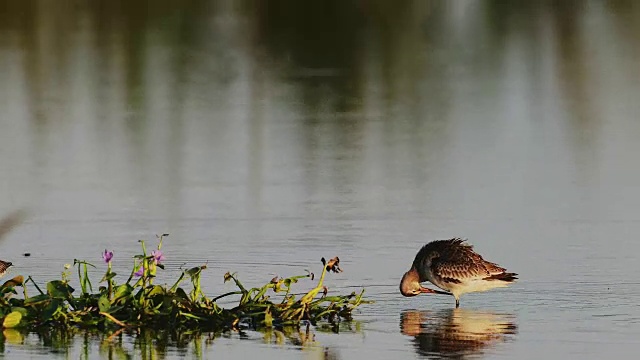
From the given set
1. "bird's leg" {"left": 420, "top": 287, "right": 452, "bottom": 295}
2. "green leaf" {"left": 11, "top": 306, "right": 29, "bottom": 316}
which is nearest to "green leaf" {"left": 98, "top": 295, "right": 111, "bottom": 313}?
"green leaf" {"left": 11, "top": 306, "right": 29, "bottom": 316}

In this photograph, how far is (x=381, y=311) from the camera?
11.5 meters

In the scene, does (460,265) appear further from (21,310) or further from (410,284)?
(21,310)

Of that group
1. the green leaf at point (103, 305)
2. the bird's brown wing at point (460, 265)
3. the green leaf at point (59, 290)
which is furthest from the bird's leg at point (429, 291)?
the green leaf at point (59, 290)

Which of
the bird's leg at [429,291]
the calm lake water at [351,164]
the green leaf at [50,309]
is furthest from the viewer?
the bird's leg at [429,291]

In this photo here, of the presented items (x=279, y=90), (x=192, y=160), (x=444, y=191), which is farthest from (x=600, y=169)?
(x=279, y=90)

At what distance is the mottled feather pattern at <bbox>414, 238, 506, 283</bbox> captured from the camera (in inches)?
472

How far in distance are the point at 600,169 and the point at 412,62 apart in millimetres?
9171

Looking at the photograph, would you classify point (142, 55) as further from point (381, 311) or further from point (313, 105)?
point (381, 311)

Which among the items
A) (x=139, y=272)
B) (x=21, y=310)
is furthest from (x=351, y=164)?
(x=21, y=310)

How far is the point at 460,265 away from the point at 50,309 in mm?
2864

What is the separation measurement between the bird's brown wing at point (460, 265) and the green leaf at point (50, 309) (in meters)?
2.69

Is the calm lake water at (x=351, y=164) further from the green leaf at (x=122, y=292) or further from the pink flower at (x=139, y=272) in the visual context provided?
the pink flower at (x=139, y=272)

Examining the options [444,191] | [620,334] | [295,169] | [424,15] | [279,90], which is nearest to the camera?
[620,334]

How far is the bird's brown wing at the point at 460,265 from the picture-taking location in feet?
39.3
